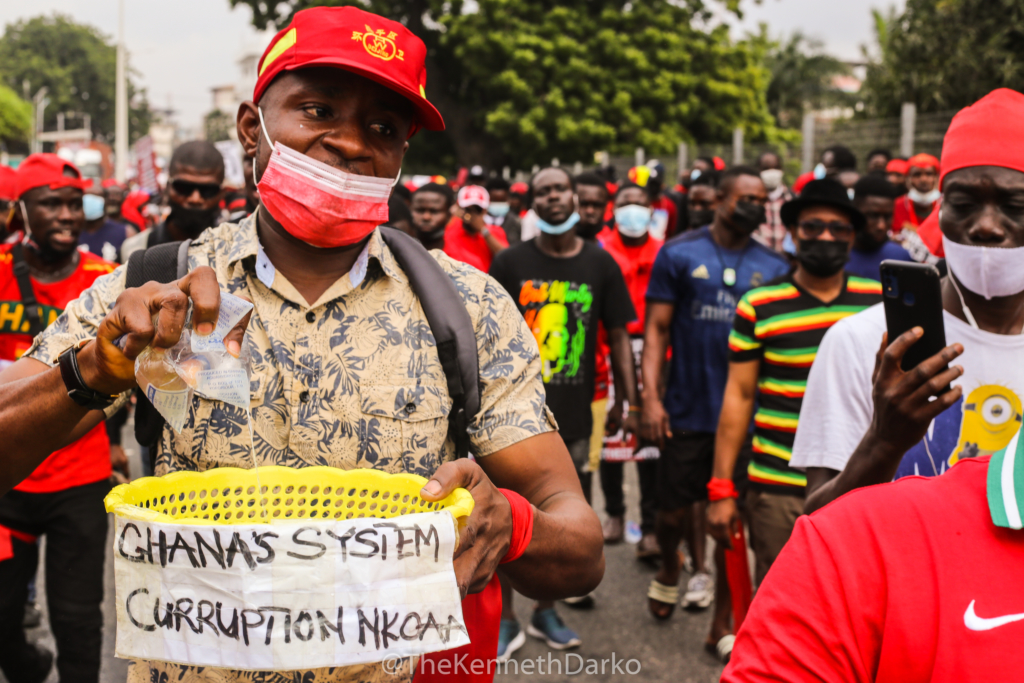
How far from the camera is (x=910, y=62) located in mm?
18297

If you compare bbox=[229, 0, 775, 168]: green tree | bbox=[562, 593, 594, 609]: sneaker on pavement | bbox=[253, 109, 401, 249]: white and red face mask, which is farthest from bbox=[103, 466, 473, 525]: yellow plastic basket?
bbox=[229, 0, 775, 168]: green tree

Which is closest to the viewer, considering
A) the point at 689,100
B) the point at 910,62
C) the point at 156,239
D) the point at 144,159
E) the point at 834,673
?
the point at 834,673

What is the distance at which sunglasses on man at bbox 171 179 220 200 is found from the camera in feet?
16.9

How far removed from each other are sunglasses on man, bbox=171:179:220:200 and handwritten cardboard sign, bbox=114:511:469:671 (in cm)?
410

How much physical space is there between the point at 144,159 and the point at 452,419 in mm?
19965

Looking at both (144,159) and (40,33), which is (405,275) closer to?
(144,159)

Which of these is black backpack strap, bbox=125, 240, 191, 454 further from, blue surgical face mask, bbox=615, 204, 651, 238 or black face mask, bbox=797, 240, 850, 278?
blue surgical face mask, bbox=615, 204, 651, 238

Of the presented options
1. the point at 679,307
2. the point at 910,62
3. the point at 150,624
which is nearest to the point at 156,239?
the point at 679,307

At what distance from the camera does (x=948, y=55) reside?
685 inches

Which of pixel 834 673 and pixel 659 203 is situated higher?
pixel 659 203

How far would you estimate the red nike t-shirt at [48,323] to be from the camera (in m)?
3.62

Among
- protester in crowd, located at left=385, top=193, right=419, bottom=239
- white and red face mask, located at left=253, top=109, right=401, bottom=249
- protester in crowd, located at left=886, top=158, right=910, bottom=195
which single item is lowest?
white and red face mask, located at left=253, top=109, right=401, bottom=249

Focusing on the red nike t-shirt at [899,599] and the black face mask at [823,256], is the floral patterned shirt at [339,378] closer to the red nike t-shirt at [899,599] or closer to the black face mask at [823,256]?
the red nike t-shirt at [899,599]

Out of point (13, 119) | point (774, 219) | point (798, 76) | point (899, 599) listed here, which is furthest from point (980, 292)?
point (13, 119)
